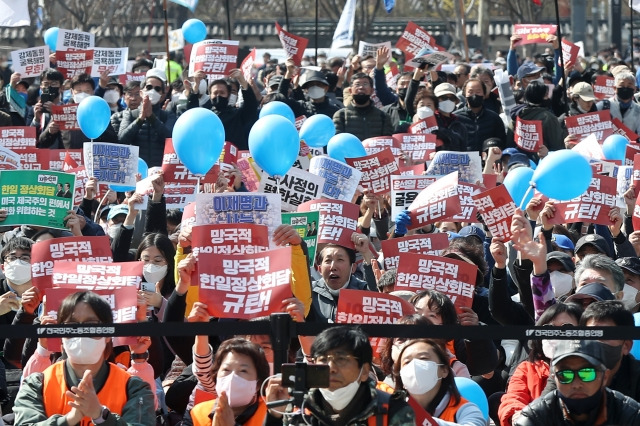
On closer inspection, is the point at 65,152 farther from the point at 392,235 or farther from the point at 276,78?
the point at 276,78

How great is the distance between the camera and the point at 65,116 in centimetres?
1298

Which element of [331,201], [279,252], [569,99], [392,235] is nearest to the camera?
[279,252]

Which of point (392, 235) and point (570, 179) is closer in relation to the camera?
point (570, 179)

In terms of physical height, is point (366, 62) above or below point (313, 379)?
above

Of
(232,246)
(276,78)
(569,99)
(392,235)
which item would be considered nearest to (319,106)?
(276,78)

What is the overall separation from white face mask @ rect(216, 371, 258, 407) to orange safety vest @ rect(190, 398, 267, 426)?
6cm

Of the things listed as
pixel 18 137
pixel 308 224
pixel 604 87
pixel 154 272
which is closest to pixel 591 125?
pixel 604 87

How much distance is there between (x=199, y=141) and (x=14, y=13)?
8257 millimetres

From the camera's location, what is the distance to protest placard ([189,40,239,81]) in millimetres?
14156

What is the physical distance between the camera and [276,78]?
1570cm

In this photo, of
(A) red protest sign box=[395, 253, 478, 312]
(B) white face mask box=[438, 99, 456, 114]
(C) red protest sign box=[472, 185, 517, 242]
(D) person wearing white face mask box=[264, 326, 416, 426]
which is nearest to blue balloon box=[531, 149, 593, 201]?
(C) red protest sign box=[472, 185, 517, 242]

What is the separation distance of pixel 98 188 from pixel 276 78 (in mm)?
5450

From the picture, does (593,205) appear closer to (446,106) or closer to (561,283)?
(561,283)

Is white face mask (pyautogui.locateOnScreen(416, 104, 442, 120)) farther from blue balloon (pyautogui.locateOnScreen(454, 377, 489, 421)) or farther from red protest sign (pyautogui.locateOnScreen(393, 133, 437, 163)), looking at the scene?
blue balloon (pyautogui.locateOnScreen(454, 377, 489, 421))
